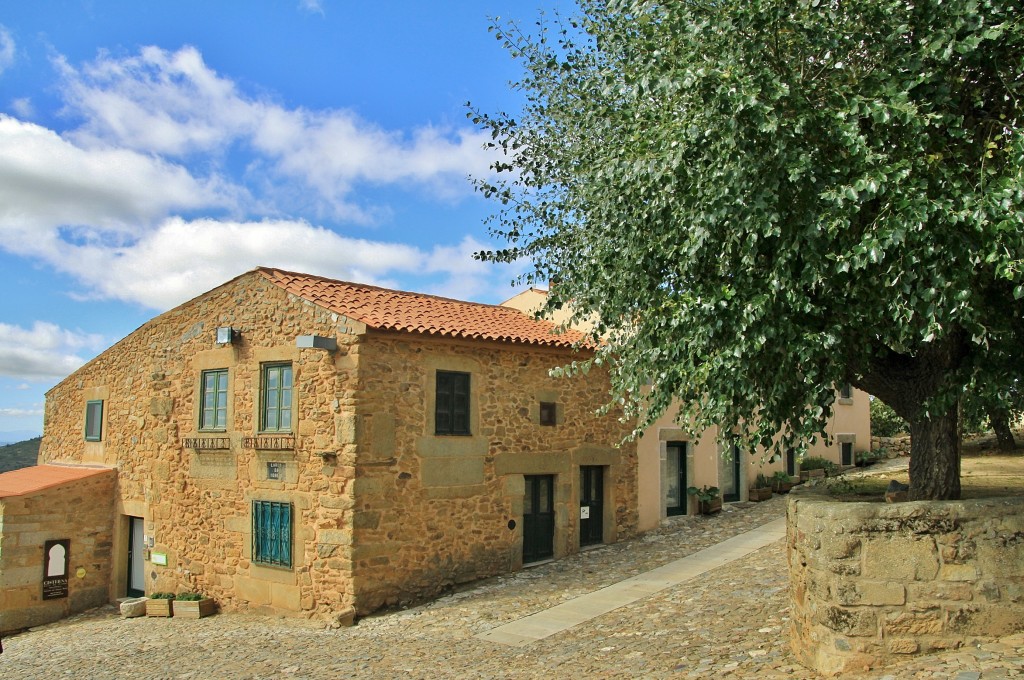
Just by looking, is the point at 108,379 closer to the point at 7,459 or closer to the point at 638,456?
the point at 638,456

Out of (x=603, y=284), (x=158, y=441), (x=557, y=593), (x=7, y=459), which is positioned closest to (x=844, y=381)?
(x=603, y=284)

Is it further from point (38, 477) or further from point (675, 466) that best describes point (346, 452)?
point (38, 477)

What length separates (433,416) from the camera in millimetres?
12297

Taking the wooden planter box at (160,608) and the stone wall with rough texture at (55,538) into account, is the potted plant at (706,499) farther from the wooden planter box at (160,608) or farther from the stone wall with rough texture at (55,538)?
the stone wall with rough texture at (55,538)

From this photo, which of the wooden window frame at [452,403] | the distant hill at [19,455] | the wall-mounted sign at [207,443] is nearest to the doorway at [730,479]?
the wooden window frame at [452,403]

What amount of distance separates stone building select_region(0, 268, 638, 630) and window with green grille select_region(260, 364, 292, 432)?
30mm

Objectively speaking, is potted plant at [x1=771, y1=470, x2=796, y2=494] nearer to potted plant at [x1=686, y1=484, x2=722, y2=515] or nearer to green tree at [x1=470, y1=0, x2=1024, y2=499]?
potted plant at [x1=686, y1=484, x2=722, y2=515]

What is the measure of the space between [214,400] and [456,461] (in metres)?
4.77

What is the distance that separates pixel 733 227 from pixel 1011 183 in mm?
1905

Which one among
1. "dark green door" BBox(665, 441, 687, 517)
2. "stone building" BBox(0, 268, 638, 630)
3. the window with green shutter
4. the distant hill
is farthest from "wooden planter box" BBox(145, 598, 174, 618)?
the distant hill

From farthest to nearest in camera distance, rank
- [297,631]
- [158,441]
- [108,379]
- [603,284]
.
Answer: [108,379], [158,441], [297,631], [603,284]

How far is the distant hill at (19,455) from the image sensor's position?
2974cm

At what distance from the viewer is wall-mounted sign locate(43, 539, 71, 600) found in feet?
Result: 50.4

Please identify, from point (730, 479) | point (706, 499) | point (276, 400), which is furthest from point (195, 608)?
point (730, 479)
